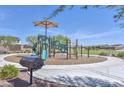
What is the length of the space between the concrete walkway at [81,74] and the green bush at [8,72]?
178mm

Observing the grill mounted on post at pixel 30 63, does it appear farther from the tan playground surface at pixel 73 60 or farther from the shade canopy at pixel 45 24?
the shade canopy at pixel 45 24

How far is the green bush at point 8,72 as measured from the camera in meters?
7.05

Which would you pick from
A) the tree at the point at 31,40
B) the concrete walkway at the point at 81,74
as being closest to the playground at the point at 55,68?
the concrete walkway at the point at 81,74

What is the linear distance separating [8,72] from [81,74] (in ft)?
5.76

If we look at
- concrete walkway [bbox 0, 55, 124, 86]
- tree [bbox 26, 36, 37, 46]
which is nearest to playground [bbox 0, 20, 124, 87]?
concrete walkway [bbox 0, 55, 124, 86]

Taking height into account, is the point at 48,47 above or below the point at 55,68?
above

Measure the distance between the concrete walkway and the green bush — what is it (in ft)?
0.58

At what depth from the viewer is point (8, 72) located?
278 inches

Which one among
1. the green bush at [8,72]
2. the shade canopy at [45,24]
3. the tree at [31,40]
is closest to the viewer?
the shade canopy at [45,24]

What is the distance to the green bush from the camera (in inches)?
278

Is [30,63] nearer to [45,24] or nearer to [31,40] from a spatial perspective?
[31,40]

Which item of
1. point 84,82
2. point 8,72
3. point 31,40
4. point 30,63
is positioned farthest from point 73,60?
point 8,72

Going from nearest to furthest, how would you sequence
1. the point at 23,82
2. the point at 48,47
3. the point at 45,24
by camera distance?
the point at 45,24
the point at 23,82
the point at 48,47
